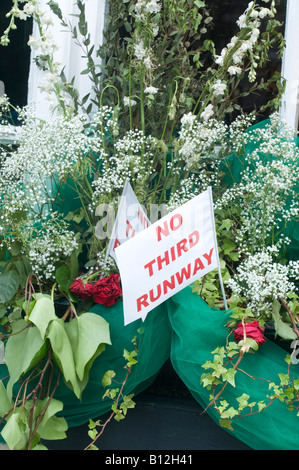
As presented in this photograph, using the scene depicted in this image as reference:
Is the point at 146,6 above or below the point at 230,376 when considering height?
above

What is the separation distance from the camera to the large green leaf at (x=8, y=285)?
1932 millimetres

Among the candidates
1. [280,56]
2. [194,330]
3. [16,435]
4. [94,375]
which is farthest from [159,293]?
[280,56]

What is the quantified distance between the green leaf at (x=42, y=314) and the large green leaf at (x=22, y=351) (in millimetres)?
55

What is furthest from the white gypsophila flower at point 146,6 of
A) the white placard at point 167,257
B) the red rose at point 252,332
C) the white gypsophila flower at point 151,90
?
the red rose at point 252,332

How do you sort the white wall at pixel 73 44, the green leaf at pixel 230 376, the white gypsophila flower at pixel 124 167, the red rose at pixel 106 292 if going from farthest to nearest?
the white wall at pixel 73 44
the white gypsophila flower at pixel 124 167
the red rose at pixel 106 292
the green leaf at pixel 230 376

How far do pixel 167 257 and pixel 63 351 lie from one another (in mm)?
424

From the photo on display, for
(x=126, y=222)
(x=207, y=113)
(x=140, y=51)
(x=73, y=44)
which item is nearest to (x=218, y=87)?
(x=207, y=113)

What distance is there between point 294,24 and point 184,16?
0.56m

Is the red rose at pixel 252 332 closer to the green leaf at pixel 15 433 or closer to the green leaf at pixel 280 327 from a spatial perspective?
the green leaf at pixel 280 327

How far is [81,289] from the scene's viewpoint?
1961 millimetres

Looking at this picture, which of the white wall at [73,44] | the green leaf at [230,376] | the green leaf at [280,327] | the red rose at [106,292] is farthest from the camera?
the white wall at [73,44]

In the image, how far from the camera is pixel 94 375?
6.31ft

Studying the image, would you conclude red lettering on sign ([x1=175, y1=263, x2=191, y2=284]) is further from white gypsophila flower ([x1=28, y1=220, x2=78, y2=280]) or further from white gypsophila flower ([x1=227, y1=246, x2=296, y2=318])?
white gypsophila flower ([x1=28, y1=220, x2=78, y2=280])

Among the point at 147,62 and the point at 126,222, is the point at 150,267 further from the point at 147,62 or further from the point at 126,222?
the point at 147,62
